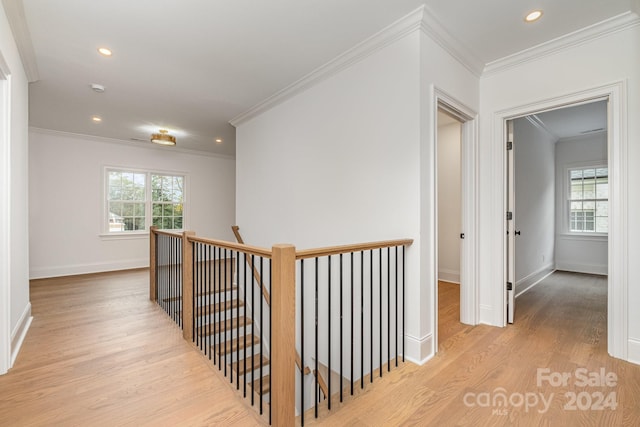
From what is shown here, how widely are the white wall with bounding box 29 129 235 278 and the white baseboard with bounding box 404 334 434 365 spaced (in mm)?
5823

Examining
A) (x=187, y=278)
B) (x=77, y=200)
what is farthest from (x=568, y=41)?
(x=77, y=200)

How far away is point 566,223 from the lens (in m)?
5.60

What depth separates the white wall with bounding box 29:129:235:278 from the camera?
16.7 feet

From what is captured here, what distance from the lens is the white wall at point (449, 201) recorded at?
15.9 feet

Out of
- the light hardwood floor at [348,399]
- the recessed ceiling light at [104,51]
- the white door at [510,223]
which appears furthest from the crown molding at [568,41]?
the recessed ceiling light at [104,51]

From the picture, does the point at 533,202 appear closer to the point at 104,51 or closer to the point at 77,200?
the point at 104,51

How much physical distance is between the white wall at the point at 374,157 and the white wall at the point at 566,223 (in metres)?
4.10

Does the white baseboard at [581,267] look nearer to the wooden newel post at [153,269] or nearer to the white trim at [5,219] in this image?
the wooden newel post at [153,269]

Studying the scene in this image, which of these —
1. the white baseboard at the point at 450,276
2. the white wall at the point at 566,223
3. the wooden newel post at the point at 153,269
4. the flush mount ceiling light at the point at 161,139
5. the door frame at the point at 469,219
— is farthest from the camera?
the white wall at the point at 566,223

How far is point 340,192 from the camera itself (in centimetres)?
287

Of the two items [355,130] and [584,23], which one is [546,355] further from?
[584,23]

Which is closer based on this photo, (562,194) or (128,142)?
(562,194)

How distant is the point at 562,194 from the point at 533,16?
15.6ft

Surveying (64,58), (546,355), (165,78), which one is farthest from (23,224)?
(546,355)
